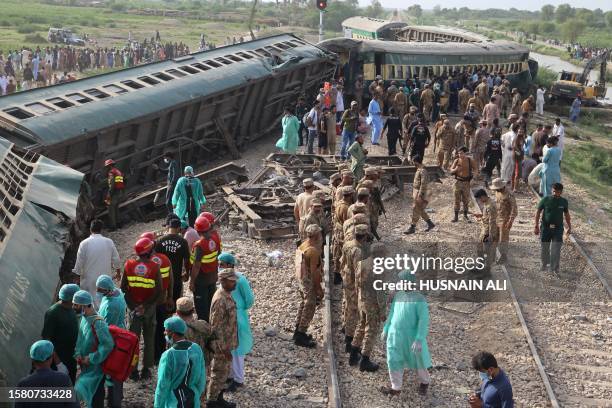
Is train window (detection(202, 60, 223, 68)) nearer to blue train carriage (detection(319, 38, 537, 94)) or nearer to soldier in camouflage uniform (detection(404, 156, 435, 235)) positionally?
blue train carriage (detection(319, 38, 537, 94))

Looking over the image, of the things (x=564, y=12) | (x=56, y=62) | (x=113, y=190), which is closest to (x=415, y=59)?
(x=113, y=190)

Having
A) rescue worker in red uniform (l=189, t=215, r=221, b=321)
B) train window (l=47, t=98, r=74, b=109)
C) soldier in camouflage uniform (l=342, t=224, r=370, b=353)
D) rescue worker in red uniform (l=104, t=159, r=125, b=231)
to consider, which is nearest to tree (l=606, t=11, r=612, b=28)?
train window (l=47, t=98, r=74, b=109)

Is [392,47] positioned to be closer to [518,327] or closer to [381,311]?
[518,327]

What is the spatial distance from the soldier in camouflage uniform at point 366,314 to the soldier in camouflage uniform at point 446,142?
9.00m

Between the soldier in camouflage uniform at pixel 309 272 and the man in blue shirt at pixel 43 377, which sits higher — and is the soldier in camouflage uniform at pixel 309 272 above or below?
below

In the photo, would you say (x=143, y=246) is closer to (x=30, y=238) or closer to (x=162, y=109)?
(x=30, y=238)

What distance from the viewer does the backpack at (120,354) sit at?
675 cm

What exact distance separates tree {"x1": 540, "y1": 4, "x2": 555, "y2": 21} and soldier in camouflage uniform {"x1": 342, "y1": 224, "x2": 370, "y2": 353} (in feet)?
603

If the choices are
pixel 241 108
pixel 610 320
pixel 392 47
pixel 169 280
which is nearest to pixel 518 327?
pixel 610 320

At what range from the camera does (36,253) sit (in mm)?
8422

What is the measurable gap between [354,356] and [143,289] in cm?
260

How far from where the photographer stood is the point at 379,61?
25.4m

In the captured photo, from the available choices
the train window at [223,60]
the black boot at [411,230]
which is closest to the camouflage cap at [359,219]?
the black boot at [411,230]

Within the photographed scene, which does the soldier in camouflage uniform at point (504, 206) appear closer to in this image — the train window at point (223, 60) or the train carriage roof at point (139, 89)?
the train carriage roof at point (139, 89)
